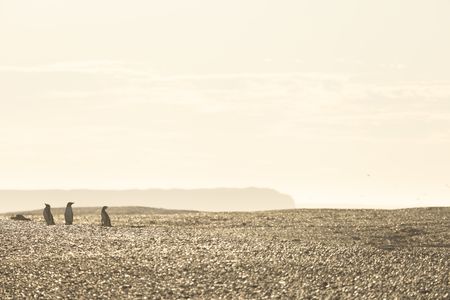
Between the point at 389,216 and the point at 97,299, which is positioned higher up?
the point at 389,216

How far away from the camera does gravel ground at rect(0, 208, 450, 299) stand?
89.4 feet

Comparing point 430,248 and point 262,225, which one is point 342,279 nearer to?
point 430,248

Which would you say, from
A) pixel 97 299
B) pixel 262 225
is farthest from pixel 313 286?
pixel 262 225

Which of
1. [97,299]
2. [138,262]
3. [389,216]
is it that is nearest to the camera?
[97,299]

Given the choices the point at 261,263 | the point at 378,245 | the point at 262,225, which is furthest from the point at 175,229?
the point at 261,263

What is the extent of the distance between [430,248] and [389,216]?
54.7 feet

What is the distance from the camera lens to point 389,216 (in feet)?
178

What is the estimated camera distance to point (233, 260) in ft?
109

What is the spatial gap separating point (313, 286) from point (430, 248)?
11568mm

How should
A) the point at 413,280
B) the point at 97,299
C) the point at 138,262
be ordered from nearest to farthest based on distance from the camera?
the point at 97,299
the point at 413,280
the point at 138,262

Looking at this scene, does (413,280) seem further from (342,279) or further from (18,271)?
(18,271)

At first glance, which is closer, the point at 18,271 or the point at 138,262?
the point at 18,271

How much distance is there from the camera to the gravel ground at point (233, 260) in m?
27.2

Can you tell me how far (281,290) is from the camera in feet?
89.2
